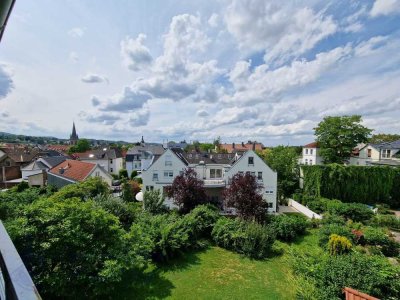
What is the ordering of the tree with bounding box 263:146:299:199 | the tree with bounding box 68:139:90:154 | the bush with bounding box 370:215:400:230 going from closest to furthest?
the bush with bounding box 370:215:400:230 → the tree with bounding box 263:146:299:199 → the tree with bounding box 68:139:90:154

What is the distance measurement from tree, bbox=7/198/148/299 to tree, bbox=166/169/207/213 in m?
11.9

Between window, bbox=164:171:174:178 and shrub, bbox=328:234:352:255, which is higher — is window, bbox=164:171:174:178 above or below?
above

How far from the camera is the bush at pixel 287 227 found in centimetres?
1884

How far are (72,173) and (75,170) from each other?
0.68 metres

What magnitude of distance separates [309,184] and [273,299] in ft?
74.0

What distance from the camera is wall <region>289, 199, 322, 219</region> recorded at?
24.3 metres

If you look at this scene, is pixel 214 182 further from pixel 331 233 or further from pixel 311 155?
pixel 311 155

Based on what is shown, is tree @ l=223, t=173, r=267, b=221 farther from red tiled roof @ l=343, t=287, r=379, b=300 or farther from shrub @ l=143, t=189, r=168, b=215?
red tiled roof @ l=343, t=287, r=379, b=300

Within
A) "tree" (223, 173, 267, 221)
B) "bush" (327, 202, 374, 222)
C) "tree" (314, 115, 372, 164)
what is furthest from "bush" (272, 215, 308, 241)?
"tree" (314, 115, 372, 164)

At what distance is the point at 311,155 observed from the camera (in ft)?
165

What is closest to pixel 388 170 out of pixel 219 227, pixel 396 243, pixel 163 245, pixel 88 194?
pixel 396 243

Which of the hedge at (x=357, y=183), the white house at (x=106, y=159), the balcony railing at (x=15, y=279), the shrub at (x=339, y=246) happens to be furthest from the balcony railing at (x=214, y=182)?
the white house at (x=106, y=159)

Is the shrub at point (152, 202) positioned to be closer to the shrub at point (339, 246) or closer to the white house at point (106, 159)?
the shrub at point (339, 246)

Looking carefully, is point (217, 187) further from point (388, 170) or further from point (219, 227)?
point (388, 170)
